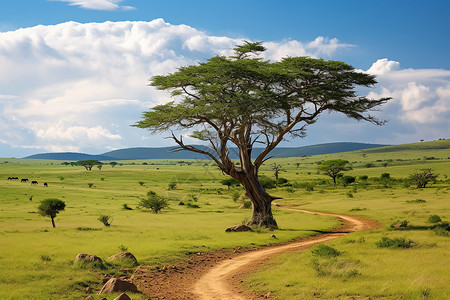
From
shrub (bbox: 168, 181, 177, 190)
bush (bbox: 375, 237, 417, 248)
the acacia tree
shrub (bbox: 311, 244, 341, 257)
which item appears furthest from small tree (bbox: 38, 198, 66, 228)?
shrub (bbox: 168, 181, 177, 190)

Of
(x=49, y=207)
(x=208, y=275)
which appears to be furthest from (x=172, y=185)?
(x=208, y=275)

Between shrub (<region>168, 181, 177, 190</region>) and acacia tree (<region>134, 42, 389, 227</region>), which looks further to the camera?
shrub (<region>168, 181, 177, 190</region>)

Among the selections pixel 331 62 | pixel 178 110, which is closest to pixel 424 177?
pixel 331 62

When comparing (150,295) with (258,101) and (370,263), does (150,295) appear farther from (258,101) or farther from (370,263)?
(258,101)

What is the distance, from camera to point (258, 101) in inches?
1085

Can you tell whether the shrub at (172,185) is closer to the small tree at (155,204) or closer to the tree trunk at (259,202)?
the small tree at (155,204)

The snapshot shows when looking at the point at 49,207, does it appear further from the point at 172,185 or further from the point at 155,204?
the point at 172,185

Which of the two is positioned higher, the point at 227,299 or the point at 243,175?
the point at 243,175

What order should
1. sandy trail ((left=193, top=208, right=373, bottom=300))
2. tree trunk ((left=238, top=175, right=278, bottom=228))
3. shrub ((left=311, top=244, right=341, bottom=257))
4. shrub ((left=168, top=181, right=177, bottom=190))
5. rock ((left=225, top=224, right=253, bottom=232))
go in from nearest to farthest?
1. sandy trail ((left=193, top=208, right=373, bottom=300))
2. shrub ((left=311, top=244, right=341, bottom=257))
3. rock ((left=225, top=224, right=253, bottom=232))
4. tree trunk ((left=238, top=175, right=278, bottom=228))
5. shrub ((left=168, top=181, right=177, bottom=190))

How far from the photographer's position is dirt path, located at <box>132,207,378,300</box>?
1372 cm

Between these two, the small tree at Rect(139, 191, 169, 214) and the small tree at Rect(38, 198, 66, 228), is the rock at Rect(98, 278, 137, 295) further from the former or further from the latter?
the small tree at Rect(139, 191, 169, 214)

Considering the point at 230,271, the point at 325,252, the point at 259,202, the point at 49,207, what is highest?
the point at 49,207

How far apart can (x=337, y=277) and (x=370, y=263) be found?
2.91m

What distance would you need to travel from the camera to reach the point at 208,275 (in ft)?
55.3
